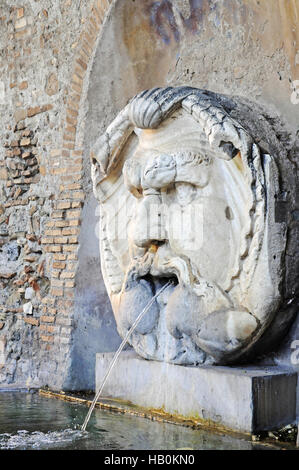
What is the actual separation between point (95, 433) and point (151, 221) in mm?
1156

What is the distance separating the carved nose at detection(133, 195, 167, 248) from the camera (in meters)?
3.97

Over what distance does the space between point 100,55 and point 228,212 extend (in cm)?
176

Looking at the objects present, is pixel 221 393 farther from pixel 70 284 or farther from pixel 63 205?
pixel 63 205

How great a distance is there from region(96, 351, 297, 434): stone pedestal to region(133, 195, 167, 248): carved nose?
669 mm

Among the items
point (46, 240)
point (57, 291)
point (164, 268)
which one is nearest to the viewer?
point (164, 268)

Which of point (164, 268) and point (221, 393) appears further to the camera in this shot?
point (164, 268)

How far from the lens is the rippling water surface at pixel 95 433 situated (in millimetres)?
3211

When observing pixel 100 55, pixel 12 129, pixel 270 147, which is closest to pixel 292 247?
pixel 270 147

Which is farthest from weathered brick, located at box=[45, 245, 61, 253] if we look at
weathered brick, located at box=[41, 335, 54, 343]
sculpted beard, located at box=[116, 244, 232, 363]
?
sculpted beard, located at box=[116, 244, 232, 363]

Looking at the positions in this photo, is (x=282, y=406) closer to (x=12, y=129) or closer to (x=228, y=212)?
(x=228, y=212)

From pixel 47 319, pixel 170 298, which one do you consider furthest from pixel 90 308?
pixel 170 298

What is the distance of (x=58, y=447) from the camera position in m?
3.22

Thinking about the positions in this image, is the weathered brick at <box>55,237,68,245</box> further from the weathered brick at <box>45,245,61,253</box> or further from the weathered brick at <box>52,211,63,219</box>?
the weathered brick at <box>52,211,63,219</box>

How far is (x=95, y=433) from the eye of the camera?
350 centimetres
